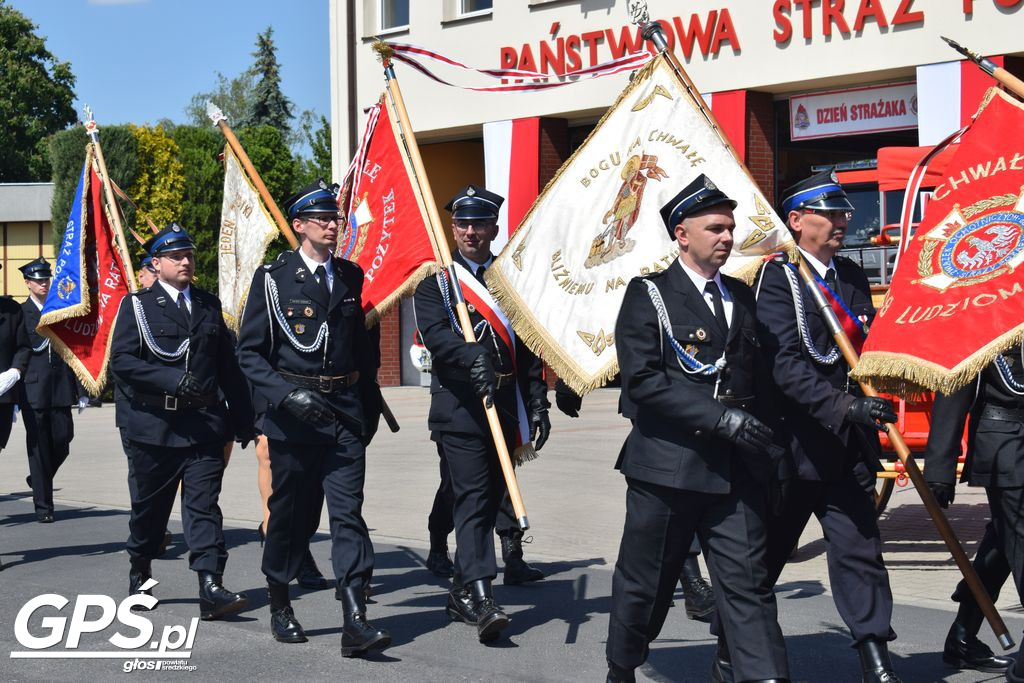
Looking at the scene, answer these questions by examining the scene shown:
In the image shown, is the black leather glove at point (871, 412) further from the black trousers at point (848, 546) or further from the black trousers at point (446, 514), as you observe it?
the black trousers at point (446, 514)

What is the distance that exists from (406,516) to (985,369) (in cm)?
595

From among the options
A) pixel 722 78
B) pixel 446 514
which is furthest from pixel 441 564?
pixel 722 78

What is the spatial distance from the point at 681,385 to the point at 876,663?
1307 mm

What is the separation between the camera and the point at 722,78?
778 inches

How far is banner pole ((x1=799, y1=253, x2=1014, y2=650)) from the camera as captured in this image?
18.2 ft

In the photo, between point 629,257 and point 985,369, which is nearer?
point 985,369

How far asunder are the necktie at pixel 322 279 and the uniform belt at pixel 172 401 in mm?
1194

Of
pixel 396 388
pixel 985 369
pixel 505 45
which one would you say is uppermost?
pixel 505 45

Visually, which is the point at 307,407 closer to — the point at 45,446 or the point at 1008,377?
the point at 1008,377

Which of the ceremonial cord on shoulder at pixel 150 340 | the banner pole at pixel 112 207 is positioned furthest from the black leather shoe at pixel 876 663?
the banner pole at pixel 112 207

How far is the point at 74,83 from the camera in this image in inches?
2288

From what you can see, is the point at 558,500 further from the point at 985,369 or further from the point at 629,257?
the point at 985,369

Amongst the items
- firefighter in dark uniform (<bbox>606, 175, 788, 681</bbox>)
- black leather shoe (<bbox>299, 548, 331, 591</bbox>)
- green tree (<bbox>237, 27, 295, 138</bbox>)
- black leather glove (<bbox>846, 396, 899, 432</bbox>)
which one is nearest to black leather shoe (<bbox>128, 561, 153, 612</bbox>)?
black leather shoe (<bbox>299, 548, 331, 591</bbox>)

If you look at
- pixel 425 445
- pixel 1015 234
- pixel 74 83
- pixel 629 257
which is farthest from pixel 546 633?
pixel 74 83
